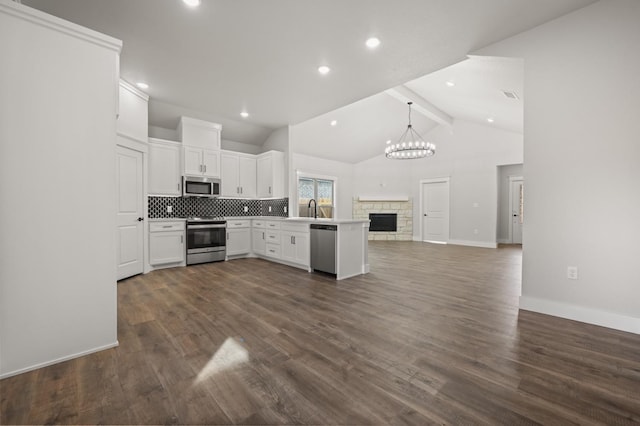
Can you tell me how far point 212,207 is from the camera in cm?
574

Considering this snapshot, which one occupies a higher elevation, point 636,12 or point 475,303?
point 636,12

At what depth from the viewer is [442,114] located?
25.4 ft

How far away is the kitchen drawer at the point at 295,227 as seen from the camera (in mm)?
4531

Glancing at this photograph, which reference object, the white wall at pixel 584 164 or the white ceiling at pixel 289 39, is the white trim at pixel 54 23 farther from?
the white wall at pixel 584 164

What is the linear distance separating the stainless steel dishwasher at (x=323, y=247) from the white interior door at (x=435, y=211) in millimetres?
5942

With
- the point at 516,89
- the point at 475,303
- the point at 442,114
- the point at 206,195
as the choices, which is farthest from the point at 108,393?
the point at 442,114

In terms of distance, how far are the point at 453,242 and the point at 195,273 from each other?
7.50 m

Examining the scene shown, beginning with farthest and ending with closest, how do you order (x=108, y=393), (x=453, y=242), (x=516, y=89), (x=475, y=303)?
(x=453, y=242)
(x=516, y=89)
(x=475, y=303)
(x=108, y=393)

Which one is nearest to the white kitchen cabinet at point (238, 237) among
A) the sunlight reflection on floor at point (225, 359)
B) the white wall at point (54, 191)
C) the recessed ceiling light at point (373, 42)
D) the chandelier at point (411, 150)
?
the white wall at point (54, 191)

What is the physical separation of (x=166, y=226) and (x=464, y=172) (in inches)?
323

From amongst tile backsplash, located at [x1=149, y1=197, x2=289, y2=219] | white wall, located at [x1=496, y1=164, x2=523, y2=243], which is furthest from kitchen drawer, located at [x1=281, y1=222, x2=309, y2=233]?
white wall, located at [x1=496, y1=164, x2=523, y2=243]

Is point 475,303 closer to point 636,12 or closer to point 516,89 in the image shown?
point 636,12

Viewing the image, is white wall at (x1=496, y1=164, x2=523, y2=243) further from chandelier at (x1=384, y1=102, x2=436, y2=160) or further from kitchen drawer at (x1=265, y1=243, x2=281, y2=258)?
kitchen drawer at (x1=265, y1=243, x2=281, y2=258)

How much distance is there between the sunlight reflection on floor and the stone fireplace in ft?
26.0
